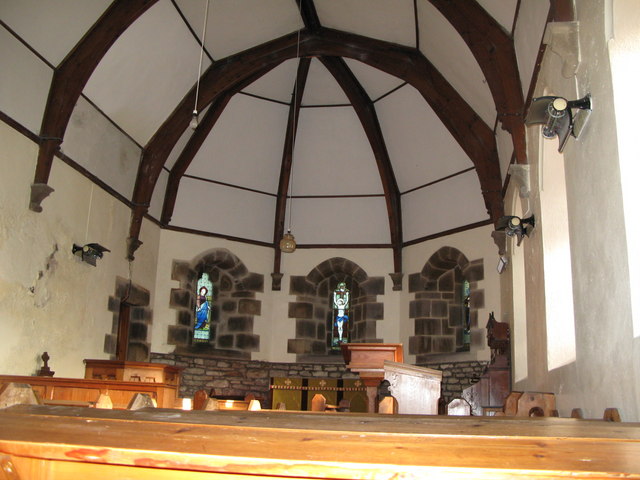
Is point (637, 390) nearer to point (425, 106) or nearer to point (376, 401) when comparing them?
point (376, 401)

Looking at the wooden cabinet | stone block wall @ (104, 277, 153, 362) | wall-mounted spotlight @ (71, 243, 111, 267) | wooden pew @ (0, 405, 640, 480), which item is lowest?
wooden pew @ (0, 405, 640, 480)

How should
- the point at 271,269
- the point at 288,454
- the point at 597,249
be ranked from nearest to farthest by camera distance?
the point at 288,454 → the point at 597,249 → the point at 271,269

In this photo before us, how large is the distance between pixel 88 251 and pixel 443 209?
6034 mm

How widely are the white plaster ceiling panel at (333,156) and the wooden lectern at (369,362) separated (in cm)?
655

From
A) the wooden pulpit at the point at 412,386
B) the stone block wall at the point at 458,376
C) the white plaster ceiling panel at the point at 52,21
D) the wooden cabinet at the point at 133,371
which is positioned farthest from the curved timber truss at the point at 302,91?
the wooden pulpit at the point at 412,386

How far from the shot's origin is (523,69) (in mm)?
7465

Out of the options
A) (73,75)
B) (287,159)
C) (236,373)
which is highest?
(287,159)

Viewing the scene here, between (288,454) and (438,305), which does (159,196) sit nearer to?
(438,305)

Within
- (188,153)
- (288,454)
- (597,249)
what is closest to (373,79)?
(188,153)

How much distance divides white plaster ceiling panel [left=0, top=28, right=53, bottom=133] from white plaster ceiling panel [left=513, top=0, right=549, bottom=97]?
5.66m

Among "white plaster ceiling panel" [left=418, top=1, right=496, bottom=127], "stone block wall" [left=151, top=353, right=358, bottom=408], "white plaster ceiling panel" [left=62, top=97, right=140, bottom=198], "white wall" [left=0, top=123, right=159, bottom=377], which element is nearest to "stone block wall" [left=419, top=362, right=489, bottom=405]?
"stone block wall" [left=151, top=353, right=358, bottom=408]

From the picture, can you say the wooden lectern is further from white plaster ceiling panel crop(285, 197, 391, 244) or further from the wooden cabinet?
white plaster ceiling panel crop(285, 197, 391, 244)

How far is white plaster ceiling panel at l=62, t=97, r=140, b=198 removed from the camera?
9.41 meters

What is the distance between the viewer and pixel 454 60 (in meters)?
9.53
